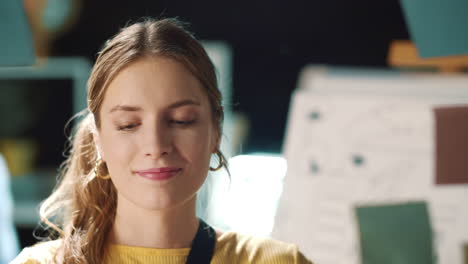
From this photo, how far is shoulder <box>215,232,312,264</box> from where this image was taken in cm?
101

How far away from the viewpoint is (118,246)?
98cm

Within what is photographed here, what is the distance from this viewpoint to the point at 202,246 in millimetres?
996

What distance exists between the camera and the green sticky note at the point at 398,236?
152 cm

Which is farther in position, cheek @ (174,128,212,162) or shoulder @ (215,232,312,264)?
shoulder @ (215,232,312,264)

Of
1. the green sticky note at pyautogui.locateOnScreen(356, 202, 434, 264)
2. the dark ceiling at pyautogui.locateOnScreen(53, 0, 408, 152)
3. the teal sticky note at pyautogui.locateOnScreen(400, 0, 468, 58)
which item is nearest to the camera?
the teal sticky note at pyautogui.locateOnScreen(400, 0, 468, 58)

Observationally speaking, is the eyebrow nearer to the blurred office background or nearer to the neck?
the neck

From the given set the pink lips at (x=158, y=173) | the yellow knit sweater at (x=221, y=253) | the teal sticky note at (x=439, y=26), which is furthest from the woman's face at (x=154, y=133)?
the teal sticky note at (x=439, y=26)

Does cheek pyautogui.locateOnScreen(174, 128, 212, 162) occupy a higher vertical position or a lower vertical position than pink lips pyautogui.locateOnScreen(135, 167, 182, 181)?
higher

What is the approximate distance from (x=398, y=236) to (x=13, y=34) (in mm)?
1333

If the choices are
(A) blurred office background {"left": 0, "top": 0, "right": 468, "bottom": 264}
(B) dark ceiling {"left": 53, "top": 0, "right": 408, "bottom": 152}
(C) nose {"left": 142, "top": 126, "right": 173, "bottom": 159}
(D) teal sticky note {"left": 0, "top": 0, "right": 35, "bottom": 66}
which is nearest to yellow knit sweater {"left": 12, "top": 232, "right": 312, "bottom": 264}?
(C) nose {"left": 142, "top": 126, "right": 173, "bottom": 159}

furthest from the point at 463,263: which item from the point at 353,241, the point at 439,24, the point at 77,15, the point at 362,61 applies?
the point at 77,15

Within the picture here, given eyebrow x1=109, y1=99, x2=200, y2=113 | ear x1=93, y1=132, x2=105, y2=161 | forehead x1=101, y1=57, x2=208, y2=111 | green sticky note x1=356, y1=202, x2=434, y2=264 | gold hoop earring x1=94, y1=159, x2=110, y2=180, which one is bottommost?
green sticky note x1=356, y1=202, x2=434, y2=264

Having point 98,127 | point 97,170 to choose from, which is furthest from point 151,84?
point 97,170

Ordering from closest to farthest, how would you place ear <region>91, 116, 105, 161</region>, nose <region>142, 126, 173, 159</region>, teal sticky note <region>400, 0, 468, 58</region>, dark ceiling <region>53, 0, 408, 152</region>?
nose <region>142, 126, 173, 159</region> < ear <region>91, 116, 105, 161</region> < teal sticky note <region>400, 0, 468, 58</region> < dark ceiling <region>53, 0, 408, 152</region>
